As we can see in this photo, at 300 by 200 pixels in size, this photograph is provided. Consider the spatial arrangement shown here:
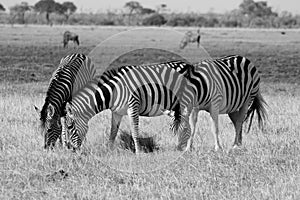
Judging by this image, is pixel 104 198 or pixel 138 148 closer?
pixel 104 198

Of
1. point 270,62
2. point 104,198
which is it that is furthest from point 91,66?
point 270,62

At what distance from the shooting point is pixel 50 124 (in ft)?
22.1

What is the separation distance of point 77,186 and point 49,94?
1.89 metres

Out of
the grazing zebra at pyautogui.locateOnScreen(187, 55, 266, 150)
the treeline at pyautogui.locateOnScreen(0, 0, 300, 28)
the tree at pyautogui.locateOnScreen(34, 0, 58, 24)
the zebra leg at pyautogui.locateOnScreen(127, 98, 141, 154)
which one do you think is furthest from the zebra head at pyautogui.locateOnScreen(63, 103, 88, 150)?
the tree at pyautogui.locateOnScreen(34, 0, 58, 24)

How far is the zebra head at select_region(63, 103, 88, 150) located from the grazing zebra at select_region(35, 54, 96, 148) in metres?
0.09

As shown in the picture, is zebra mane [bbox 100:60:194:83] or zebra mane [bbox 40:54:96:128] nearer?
zebra mane [bbox 40:54:96:128]

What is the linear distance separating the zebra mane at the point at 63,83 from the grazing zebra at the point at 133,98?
25 centimetres

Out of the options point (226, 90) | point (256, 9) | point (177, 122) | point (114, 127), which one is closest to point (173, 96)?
point (177, 122)

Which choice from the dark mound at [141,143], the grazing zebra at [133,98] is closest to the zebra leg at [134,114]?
the grazing zebra at [133,98]

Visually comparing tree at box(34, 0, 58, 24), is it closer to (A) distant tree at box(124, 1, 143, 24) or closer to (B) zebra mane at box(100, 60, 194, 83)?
(A) distant tree at box(124, 1, 143, 24)

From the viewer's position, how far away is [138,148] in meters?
7.00

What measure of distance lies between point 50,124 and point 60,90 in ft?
2.32

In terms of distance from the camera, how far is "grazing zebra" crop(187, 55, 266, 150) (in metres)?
7.21

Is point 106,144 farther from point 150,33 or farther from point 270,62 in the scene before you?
point 150,33
